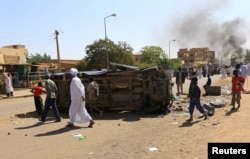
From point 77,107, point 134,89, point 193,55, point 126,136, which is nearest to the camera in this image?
point 126,136

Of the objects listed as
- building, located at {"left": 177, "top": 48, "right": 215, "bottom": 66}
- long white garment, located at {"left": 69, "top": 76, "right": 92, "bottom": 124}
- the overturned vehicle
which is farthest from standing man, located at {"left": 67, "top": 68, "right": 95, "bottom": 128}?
building, located at {"left": 177, "top": 48, "right": 215, "bottom": 66}

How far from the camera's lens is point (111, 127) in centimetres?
1177

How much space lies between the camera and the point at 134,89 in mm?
14586

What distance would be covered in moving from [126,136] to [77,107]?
2.12 m

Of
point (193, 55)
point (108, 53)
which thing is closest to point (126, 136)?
point (108, 53)

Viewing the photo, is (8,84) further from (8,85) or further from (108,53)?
(108,53)

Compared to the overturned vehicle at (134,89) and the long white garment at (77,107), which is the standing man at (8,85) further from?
the long white garment at (77,107)

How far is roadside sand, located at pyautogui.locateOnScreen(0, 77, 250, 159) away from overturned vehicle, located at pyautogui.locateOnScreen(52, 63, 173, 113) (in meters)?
0.66

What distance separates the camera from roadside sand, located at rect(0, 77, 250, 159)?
8.30m

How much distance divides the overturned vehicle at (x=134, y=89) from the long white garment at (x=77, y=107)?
322 centimetres

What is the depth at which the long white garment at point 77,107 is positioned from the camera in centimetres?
1160

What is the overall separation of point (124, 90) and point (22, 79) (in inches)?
1051

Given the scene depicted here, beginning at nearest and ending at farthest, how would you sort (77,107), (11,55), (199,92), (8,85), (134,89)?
(77,107)
(199,92)
(134,89)
(8,85)
(11,55)

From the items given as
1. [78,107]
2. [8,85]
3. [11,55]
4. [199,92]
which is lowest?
[78,107]
